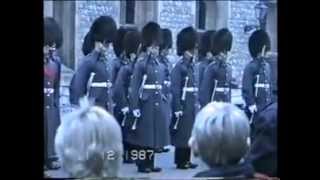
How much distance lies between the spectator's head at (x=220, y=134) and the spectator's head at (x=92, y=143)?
434mm

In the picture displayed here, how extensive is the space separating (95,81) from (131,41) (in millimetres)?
288

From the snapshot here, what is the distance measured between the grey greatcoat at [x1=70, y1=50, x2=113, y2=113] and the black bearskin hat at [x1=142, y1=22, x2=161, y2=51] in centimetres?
24

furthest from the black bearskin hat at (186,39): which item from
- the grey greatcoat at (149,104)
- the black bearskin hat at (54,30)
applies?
the black bearskin hat at (54,30)

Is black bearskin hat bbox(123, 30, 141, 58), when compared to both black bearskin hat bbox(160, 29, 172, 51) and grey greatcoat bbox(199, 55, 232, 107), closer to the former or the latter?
black bearskin hat bbox(160, 29, 172, 51)

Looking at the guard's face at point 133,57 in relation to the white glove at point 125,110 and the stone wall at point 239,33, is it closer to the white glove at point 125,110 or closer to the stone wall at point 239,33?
the white glove at point 125,110

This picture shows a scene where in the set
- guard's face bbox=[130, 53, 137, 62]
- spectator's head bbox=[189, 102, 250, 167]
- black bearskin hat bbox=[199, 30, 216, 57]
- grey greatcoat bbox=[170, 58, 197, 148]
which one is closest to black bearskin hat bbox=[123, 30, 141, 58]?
guard's face bbox=[130, 53, 137, 62]

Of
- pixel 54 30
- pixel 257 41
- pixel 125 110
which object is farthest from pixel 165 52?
pixel 54 30

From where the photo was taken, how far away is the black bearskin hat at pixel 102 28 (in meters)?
4.24

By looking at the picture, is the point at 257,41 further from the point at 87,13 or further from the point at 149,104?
the point at 87,13

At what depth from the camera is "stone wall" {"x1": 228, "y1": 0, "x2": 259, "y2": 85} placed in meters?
4.40

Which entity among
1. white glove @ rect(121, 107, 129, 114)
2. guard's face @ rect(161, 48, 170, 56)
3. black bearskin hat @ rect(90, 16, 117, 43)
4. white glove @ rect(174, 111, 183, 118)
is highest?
black bearskin hat @ rect(90, 16, 117, 43)

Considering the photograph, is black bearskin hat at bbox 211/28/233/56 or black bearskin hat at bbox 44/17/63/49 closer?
black bearskin hat at bbox 44/17/63/49
